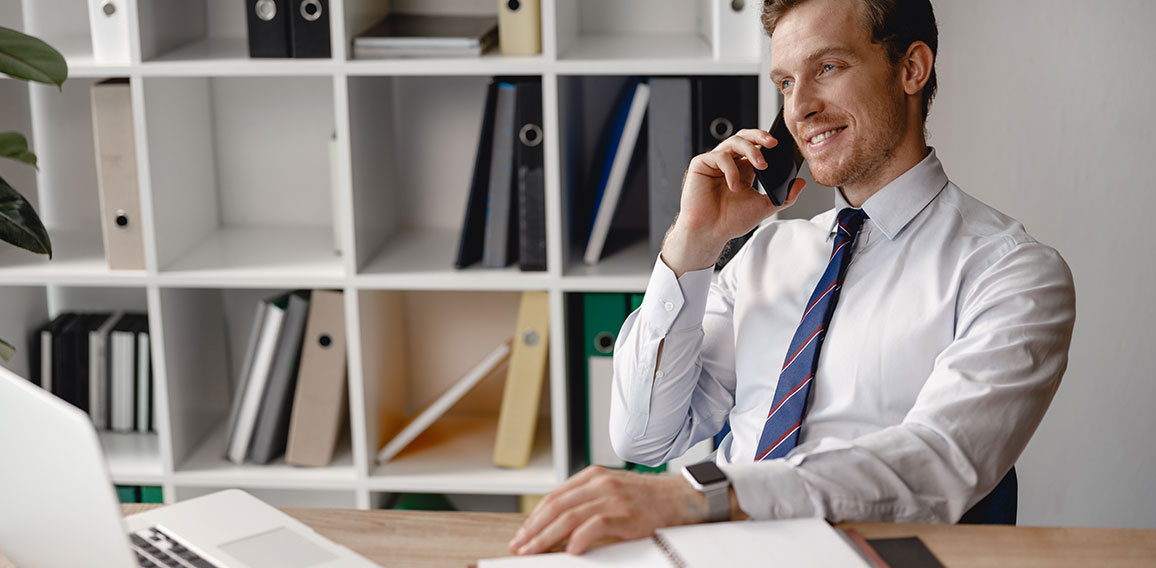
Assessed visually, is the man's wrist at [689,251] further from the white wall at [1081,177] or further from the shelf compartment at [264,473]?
the shelf compartment at [264,473]

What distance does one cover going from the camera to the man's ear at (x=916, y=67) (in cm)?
163

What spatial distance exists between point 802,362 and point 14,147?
1246 mm

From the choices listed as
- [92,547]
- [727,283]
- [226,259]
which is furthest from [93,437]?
[226,259]

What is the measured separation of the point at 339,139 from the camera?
87.0 inches

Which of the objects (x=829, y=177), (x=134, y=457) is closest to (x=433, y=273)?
(x=134, y=457)

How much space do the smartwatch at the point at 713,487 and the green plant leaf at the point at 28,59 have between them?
1.08 m

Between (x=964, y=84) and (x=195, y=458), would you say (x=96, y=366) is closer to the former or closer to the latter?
(x=195, y=458)

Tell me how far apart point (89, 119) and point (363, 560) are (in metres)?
1.87

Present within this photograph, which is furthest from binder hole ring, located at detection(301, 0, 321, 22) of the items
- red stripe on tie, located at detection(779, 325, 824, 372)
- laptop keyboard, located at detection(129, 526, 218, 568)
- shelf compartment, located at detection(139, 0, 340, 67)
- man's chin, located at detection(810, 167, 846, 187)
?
laptop keyboard, located at detection(129, 526, 218, 568)

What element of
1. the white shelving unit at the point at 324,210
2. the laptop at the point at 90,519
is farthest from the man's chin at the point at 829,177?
the laptop at the point at 90,519

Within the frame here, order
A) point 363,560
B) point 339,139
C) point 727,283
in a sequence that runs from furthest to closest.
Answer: point 339,139
point 727,283
point 363,560

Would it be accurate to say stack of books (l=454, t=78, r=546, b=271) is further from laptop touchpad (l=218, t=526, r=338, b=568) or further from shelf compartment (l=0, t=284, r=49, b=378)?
laptop touchpad (l=218, t=526, r=338, b=568)

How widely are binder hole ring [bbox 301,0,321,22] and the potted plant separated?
59 cm

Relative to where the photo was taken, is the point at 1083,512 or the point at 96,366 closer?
the point at 1083,512
